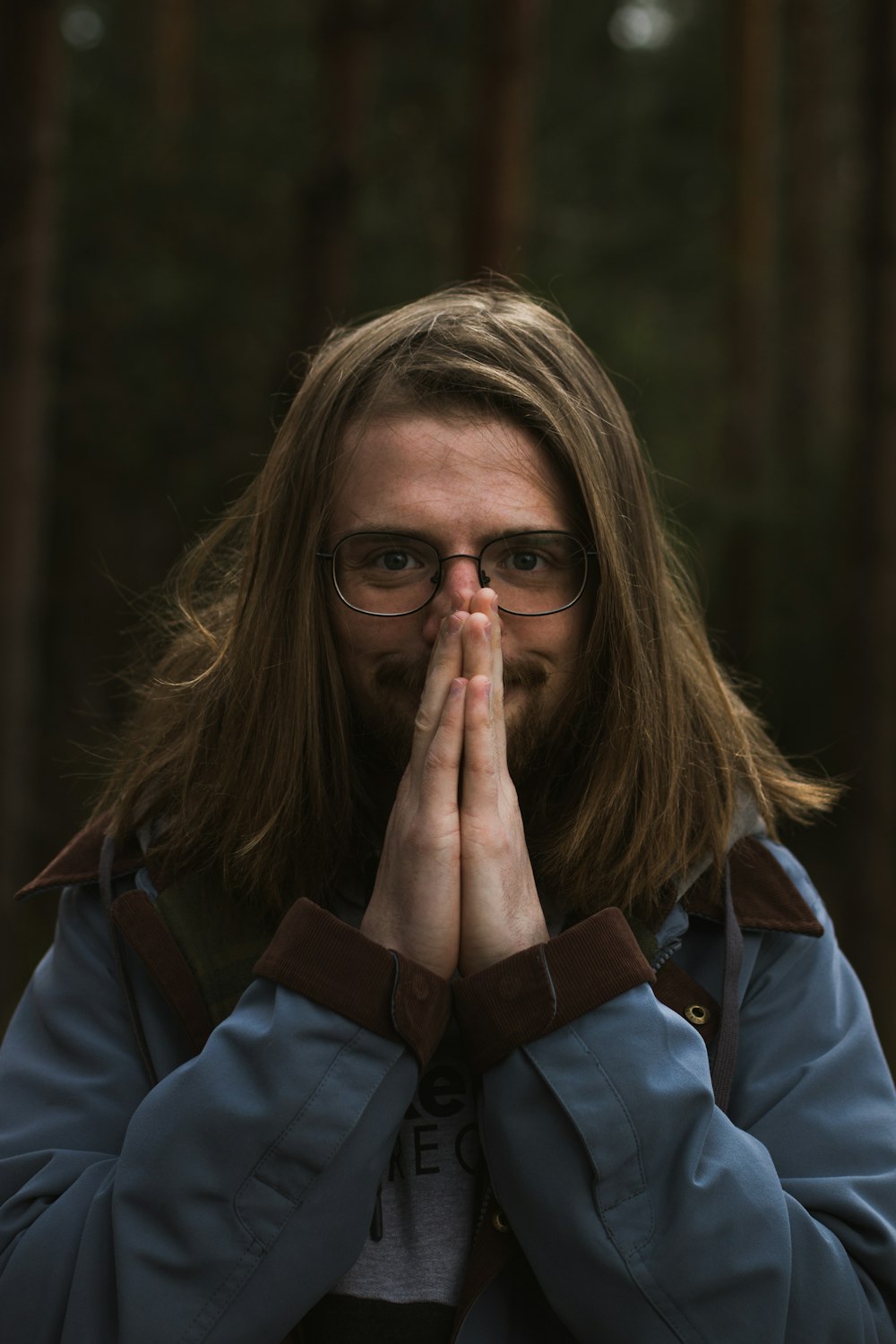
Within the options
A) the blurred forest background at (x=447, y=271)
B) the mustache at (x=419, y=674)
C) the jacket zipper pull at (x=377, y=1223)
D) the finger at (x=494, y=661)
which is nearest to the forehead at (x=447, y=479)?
the finger at (x=494, y=661)

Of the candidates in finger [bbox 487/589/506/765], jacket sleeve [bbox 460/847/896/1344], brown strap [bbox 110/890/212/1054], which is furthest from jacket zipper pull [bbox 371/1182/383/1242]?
finger [bbox 487/589/506/765]

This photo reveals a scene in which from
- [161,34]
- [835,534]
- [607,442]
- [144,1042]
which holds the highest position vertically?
[161,34]

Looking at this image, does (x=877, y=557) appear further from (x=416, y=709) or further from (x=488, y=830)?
(x=488, y=830)

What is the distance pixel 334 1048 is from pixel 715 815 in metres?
0.82

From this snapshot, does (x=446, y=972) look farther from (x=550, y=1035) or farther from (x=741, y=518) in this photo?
(x=741, y=518)

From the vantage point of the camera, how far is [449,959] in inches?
77.6

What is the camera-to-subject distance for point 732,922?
217 cm

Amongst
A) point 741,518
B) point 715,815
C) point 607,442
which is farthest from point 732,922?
point 741,518

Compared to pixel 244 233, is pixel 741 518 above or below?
below

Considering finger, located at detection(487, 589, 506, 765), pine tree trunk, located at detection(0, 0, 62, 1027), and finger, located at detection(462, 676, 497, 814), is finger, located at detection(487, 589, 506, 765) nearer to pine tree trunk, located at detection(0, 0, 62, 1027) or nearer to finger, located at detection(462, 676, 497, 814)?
finger, located at detection(462, 676, 497, 814)

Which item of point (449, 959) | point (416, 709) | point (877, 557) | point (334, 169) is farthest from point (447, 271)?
point (449, 959)

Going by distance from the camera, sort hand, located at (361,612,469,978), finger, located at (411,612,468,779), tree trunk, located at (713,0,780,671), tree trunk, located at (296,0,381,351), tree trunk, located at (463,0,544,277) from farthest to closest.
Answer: tree trunk, located at (713,0,780,671) → tree trunk, located at (463,0,544,277) → tree trunk, located at (296,0,381,351) → finger, located at (411,612,468,779) → hand, located at (361,612,469,978)

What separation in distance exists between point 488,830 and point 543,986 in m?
0.26

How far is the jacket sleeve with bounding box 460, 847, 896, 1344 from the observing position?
5.91 feet
